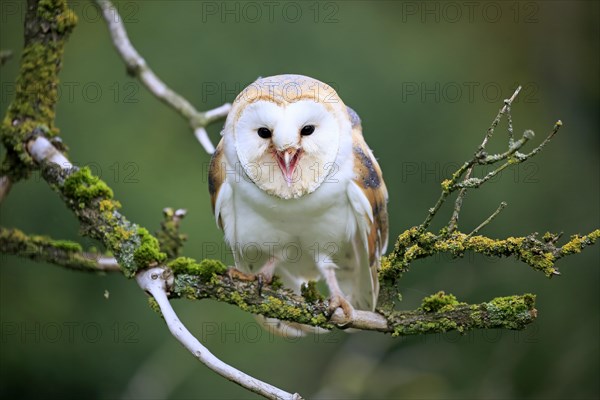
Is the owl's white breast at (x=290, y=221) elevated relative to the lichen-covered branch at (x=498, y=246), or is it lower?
elevated

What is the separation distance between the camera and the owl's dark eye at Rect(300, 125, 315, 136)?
2919 mm

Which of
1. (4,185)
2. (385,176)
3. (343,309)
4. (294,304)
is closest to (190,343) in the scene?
(294,304)

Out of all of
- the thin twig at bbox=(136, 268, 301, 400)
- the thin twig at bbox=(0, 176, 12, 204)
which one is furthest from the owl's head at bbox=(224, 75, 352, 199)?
the thin twig at bbox=(0, 176, 12, 204)

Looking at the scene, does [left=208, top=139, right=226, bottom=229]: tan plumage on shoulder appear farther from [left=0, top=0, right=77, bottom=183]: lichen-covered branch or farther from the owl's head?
[left=0, top=0, right=77, bottom=183]: lichen-covered branch

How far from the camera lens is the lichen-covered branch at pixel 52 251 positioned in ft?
11.2

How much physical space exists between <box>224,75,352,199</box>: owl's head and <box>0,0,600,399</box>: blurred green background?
204 centimetres

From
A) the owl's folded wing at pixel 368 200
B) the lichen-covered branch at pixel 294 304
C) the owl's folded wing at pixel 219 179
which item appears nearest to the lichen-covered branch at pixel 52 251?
the owl's folded wing at pixel 219 179

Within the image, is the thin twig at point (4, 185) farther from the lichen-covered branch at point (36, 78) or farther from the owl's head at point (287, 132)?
the owl's head at point (287, 132)

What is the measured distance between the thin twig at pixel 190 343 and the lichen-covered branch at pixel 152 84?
90 centimetres

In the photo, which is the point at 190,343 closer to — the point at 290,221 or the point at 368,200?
the point at 290,221

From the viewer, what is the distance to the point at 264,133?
9.63ft

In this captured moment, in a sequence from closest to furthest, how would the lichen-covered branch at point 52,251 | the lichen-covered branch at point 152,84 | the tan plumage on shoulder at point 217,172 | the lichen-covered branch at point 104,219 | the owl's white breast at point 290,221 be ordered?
the lichen-covered branch at point 104,219 → the owl's white breast at point 290,221 → the tan plumage on shoulder at point 217,172 → the lichen-covered branch at point 52,251 → the lichen-covered branch at point 152,84

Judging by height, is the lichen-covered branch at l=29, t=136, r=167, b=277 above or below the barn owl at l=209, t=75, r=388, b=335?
below

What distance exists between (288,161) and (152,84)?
118cm
